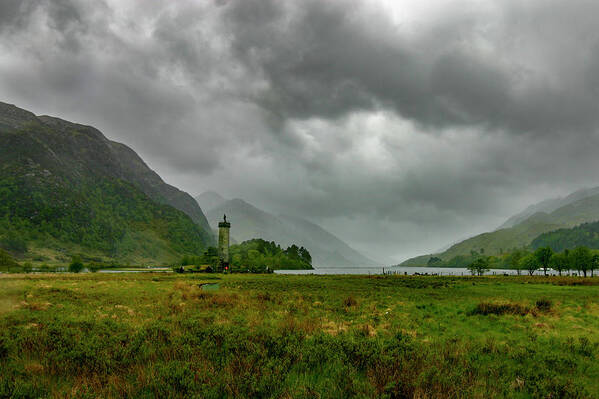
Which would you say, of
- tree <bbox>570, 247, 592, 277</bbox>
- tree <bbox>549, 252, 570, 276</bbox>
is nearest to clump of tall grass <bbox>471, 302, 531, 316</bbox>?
tree <bbox>570, 247, 592, 277</bbox>

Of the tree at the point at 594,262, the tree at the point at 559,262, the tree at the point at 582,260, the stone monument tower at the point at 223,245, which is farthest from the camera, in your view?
the tree at the point at 559,262

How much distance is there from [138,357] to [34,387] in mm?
2504

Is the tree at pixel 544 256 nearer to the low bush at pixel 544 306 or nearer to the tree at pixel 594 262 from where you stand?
the tree at pixel 594 262

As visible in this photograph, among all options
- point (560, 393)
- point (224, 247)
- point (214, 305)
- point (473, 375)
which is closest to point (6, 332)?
point (214, 305)

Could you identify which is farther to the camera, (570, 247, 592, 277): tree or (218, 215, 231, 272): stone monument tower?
(570, 247, 592, 277): tree

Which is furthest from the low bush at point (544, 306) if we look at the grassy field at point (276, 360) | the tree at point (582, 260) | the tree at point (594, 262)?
the tree at point (594, 262)

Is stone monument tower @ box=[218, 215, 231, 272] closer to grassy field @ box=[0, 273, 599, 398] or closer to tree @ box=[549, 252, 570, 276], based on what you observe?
grassy field @ box=[0, 273, 599, 398]

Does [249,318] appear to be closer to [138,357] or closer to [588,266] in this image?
[138,357]

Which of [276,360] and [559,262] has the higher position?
[276,360]

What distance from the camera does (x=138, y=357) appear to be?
9266mm

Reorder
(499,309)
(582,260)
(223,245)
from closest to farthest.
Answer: (499,309)
(223,245)
(582,260)

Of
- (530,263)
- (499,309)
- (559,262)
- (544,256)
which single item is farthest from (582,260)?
(499,309)

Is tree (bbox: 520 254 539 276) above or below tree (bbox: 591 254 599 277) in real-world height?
below

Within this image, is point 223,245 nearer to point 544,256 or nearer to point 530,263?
point 544,256
